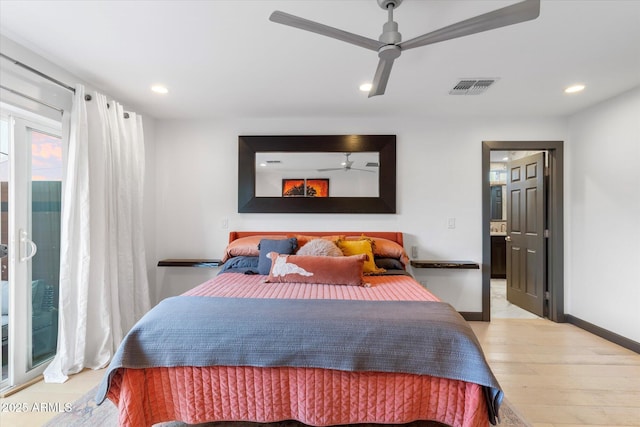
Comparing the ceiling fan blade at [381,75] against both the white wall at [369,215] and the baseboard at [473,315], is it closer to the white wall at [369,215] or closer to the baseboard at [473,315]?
the white wall at [369,215]

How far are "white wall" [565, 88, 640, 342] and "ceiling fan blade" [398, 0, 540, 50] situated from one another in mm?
2292

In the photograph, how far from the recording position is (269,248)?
268 centimetres

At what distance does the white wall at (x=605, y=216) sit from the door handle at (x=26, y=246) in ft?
16.3

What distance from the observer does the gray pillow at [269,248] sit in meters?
2.56

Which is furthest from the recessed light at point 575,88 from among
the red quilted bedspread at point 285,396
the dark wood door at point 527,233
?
the red quilted bedspread at point 285,396

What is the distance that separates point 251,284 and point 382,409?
1.24 metres

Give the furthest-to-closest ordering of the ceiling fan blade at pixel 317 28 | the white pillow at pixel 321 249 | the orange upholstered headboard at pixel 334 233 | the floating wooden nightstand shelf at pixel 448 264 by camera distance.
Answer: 1. the orange upholstered headboard at pixel 334 233
2. the floating wooden nightstand shelf at pixel 448 264
3. the white pillow at pixel 321 249
4. the ceiling fan blade at pixel 317 28

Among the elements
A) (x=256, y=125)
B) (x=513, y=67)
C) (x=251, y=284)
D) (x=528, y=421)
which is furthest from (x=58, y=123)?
(x=528, y=421)

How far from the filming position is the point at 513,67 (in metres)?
2.15

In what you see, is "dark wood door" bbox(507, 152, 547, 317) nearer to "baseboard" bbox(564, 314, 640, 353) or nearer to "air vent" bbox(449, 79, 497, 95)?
"baseboard" bbox(564, 314, 640, 353)

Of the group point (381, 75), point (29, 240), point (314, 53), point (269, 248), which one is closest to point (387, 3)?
point (381, 75)

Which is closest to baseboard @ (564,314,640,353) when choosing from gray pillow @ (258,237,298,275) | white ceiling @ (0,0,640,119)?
white ceiling @ (0,0,640,119)

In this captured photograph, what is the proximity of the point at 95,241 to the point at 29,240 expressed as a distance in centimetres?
39

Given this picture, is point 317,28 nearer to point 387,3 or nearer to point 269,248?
point 387,3
